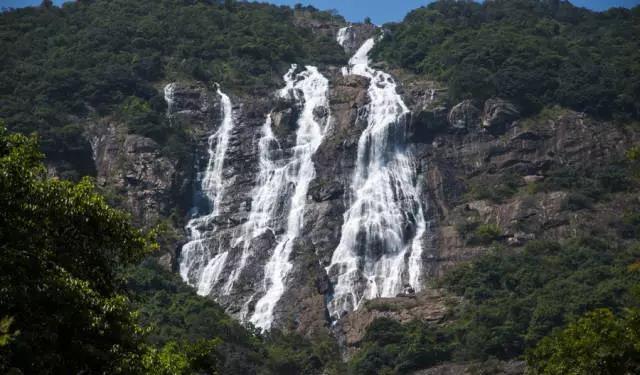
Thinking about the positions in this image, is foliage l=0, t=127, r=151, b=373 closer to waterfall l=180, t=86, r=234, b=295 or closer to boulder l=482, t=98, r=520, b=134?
waterfall l=180, t=86, r=234, b=295

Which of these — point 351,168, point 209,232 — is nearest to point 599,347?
point 209,232

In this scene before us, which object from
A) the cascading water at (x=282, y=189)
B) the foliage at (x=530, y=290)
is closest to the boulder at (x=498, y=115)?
the cascading water at (x=282, y=189)

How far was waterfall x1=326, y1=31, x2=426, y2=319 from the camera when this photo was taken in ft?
Result: 249

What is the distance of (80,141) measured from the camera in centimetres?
8944

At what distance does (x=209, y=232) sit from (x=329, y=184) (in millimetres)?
11242

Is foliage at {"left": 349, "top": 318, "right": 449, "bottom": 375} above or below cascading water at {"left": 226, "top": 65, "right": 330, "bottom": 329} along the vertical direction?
below

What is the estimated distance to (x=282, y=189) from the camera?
287 feet

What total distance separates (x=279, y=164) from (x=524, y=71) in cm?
2597

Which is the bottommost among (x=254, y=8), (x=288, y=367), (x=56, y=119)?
(x=288, y=367)

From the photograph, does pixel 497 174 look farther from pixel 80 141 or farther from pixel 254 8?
pixel 254 8

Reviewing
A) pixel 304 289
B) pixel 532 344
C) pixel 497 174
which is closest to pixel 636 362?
pixel 532 344

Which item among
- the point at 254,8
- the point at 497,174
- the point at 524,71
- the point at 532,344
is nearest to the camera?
the point at 532,344

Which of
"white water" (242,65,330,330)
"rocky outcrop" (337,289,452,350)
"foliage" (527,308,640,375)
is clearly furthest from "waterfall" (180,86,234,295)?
"foliage" (527,308,640,375)

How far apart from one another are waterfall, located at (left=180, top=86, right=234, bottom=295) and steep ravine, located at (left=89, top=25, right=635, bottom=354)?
17cm
